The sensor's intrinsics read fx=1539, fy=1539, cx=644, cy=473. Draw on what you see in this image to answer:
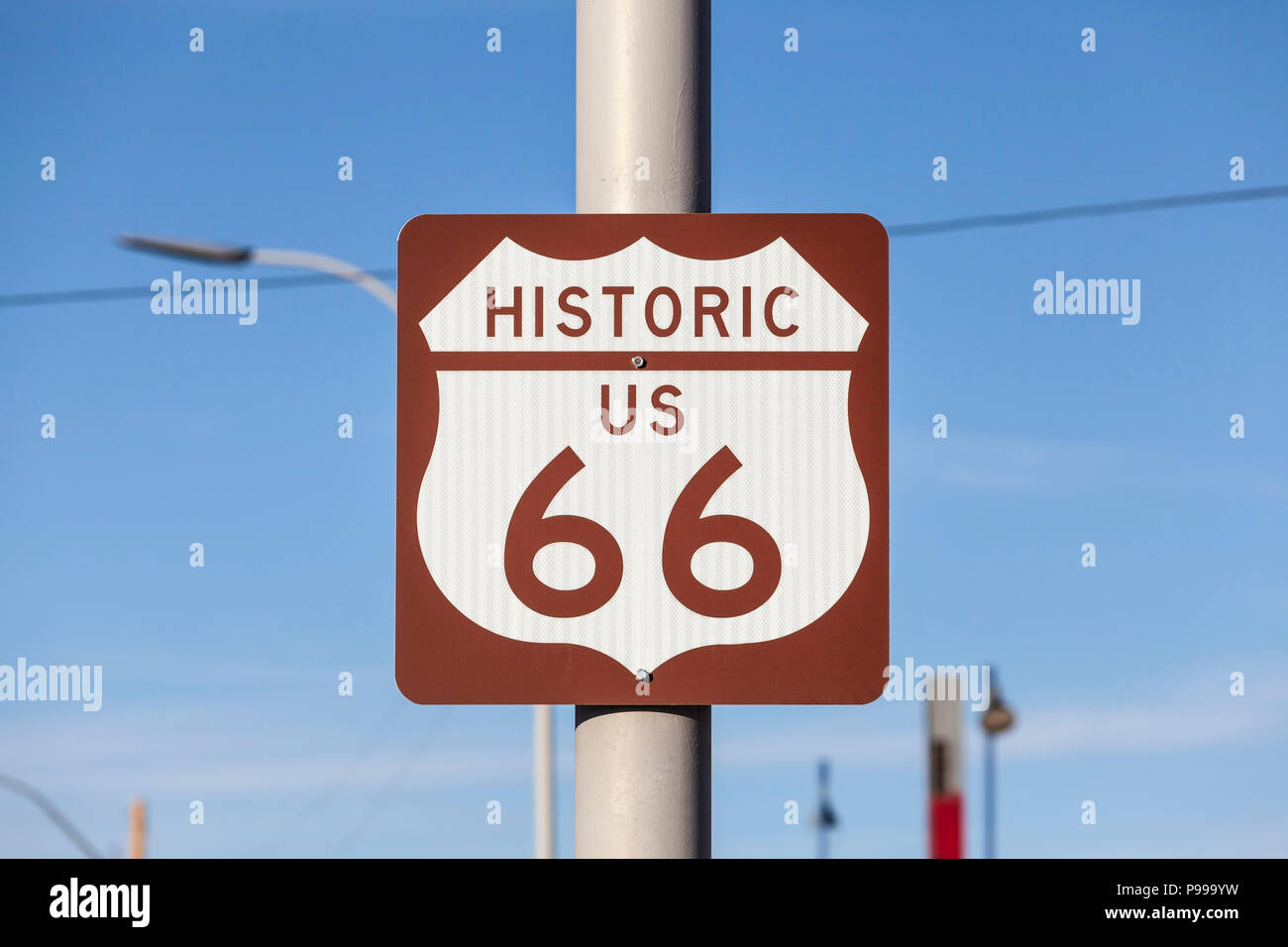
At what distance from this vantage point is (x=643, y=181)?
7.48 ft

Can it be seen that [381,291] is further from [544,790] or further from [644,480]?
[644,480]

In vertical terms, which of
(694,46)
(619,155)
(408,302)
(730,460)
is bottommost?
(730,460)

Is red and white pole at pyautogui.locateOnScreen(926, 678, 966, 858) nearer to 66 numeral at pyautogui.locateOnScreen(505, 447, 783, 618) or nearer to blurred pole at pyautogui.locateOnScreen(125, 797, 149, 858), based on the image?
A: 66 numeral at pyautogui.locateOnScreen(505, 447, 783, 618)

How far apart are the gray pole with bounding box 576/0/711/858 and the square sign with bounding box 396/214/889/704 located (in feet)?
0.20

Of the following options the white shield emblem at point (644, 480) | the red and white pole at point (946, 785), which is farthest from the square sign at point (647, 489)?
the red and white pole at point (946, 785)

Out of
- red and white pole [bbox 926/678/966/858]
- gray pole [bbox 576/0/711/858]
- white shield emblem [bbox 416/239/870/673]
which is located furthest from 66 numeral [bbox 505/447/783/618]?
red and white pole [bbox 926/678/966/858]

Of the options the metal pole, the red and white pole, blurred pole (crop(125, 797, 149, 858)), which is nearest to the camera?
the red and white pole

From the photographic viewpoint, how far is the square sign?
7.14 feet

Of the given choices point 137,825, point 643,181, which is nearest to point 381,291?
point 643,181

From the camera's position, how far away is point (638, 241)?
2256mm

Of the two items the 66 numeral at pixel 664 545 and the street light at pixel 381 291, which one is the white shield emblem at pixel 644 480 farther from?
the street light at pixel 381 291
